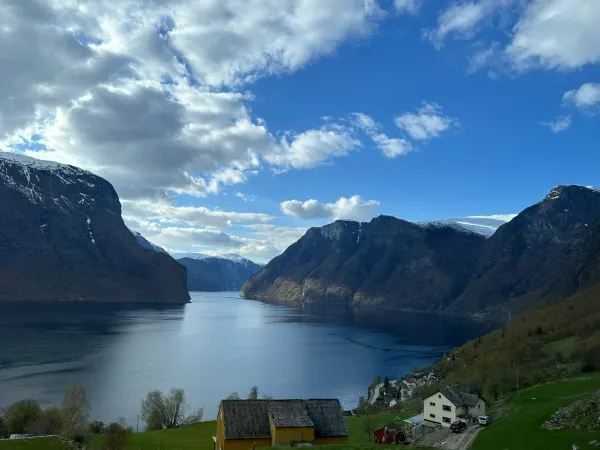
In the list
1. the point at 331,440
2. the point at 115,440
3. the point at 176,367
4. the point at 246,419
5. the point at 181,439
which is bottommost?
the point at 176,367

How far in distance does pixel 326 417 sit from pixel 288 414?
146 inches

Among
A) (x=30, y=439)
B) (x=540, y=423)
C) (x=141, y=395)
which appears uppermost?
(x=540, y=423)

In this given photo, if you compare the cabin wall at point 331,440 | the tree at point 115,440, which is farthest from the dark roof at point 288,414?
the tree at point 115,440

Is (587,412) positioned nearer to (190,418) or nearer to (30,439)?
(30,439)

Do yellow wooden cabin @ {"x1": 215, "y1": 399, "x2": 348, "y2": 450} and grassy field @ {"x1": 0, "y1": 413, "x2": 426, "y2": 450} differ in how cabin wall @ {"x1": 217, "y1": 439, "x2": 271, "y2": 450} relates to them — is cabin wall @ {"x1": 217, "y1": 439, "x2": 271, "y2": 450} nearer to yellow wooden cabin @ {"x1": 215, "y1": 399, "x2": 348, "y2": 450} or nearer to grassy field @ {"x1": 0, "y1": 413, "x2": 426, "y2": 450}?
yellow wooden cabin @ {"x1": 215, "y1": 399, "x2": 348, "y2": 450}

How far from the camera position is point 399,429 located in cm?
6281

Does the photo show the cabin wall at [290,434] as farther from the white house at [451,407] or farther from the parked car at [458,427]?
the white house at [451,407]

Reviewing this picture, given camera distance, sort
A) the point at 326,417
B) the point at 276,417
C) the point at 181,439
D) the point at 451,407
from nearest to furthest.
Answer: the point at 276,417, the point at 326,417, the point at 451,407, the point at 181,439

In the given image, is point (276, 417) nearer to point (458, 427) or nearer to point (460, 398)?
point (458, 427)

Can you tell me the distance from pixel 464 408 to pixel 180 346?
138 meters

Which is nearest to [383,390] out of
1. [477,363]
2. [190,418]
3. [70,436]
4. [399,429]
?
[477,363]

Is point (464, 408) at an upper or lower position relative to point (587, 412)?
lower

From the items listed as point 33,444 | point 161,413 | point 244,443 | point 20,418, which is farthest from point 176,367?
point 244,443

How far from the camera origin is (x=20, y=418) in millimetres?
71188
